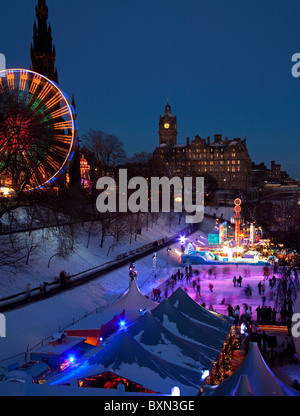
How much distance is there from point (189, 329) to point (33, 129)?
29.8 feet

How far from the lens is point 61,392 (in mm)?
5750

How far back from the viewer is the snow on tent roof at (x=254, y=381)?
331 inches

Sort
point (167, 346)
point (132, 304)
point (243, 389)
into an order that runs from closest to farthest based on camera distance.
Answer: point (243, 389), point (167, 346), point (132, 304)

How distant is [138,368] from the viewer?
912 cm

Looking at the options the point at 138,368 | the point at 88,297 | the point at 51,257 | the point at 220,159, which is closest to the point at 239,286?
the point at 88,297

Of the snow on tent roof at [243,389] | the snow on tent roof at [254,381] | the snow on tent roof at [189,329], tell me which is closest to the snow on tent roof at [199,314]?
the snow on tent roof at [189,329]

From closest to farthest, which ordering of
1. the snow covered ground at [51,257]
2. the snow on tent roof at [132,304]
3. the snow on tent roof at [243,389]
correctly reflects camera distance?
the snow on tent roof at [243,389], the snow on tent roof at [132,304], the snow covered ground at [51,257]

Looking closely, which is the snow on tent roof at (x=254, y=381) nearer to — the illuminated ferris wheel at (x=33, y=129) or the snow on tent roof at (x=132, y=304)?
the snow on tent roof at (x=132, y=304)

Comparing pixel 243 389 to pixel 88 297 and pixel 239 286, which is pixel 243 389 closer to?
pixel 88 297

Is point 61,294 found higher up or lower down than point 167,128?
lower down

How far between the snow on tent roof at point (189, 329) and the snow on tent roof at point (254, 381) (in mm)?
2437


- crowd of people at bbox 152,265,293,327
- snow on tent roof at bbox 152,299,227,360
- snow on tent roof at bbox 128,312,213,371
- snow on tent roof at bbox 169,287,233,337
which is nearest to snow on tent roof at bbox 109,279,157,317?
snow on tent roof at bbox 169,287,233,337

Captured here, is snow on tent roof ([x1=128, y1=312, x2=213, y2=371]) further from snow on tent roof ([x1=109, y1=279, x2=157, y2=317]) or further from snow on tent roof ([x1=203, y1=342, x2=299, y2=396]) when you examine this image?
snow on tent roof ([x1=109, y1=279, x2=157, y2=317])
